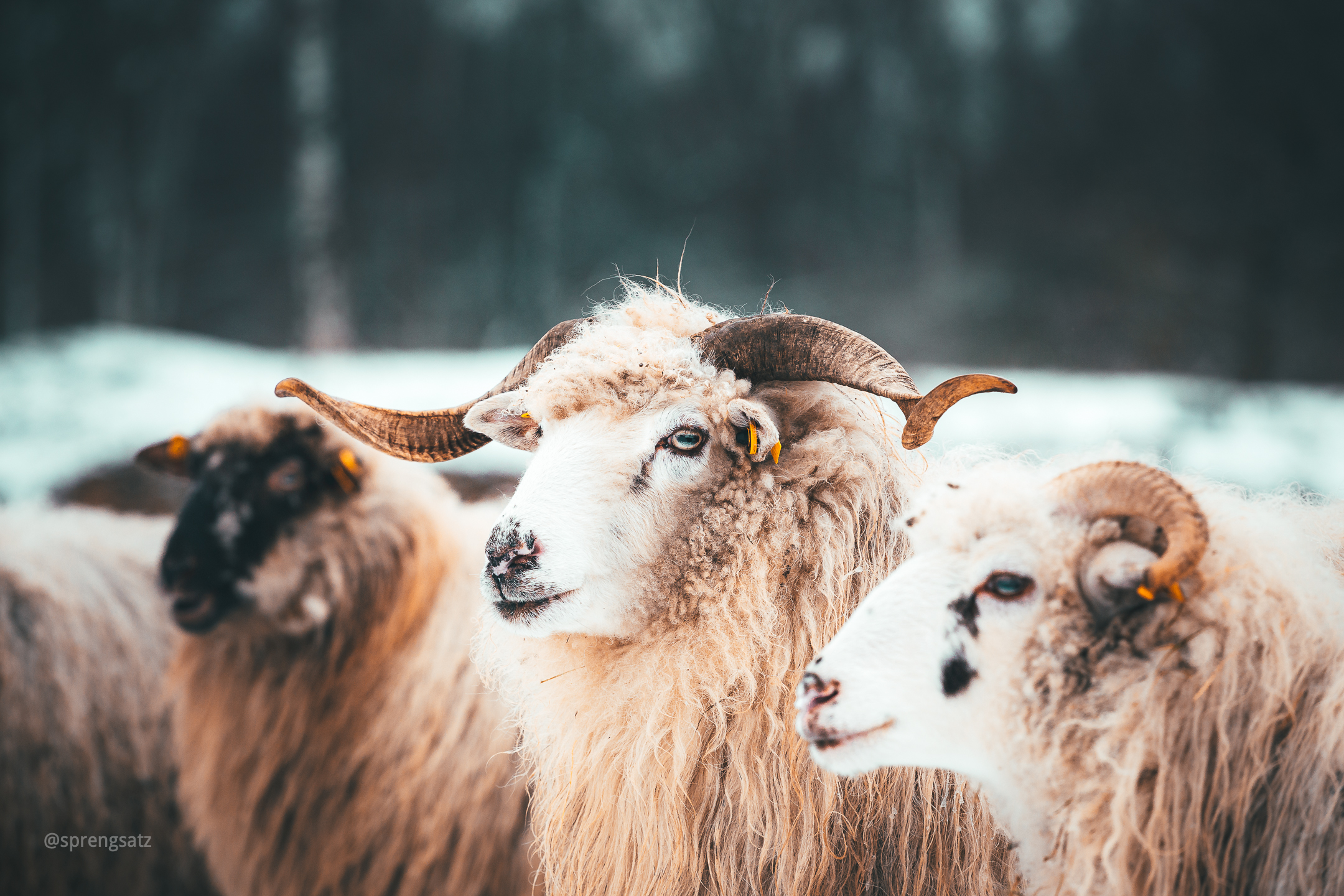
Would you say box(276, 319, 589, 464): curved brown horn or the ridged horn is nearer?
the ridged horn

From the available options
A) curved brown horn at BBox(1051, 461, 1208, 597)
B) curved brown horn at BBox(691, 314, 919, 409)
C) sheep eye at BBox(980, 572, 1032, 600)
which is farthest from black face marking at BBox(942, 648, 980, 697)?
curved brown horn at BBox(691, 314, 919, 409)

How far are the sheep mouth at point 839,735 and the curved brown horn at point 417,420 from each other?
4.42 ft

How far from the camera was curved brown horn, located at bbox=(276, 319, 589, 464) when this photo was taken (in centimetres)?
226

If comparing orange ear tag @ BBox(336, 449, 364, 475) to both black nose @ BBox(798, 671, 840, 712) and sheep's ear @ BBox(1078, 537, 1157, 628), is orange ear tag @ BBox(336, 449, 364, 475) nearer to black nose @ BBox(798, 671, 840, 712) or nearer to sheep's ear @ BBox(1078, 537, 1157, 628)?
black nose @ BBox(798, 671, 840, 712)

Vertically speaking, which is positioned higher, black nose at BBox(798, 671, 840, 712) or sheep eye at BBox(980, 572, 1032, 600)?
sheep eye at BBox(980, 572, 1032, 600)

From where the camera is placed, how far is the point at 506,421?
2.23 m

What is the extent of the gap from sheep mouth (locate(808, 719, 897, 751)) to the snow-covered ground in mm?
4870

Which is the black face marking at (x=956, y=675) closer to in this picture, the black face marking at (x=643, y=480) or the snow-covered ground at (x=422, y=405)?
the black face marking at (x=643, y=480)

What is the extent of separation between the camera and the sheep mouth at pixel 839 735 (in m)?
1.25

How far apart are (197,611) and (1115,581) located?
284 cm

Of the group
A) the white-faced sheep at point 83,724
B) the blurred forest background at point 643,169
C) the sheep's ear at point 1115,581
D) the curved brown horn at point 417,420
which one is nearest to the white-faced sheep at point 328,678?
the white-faced sheep at point 83,724

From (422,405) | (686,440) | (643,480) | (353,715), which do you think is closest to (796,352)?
(686,440)

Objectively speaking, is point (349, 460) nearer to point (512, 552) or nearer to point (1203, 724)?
point (512, 552)

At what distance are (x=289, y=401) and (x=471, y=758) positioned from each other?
1.52 metres
